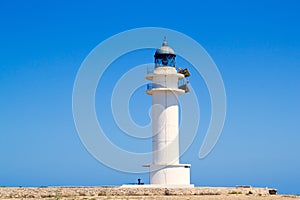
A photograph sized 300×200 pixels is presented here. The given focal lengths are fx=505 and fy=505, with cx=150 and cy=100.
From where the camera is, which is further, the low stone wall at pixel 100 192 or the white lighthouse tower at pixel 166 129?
the white lighthouse tower at pixel 166 129

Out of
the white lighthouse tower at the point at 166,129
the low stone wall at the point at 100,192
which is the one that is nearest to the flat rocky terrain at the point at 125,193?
the low stone wall at the point at 100,192

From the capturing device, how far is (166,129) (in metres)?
29.4

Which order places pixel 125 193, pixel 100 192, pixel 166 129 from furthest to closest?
pixel 166 129 → pixel 125 193 → pixel 100 192

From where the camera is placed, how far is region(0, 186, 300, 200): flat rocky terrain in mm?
22656

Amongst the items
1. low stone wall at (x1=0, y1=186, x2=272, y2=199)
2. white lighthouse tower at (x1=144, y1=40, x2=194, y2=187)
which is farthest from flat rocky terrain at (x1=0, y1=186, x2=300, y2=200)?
white lighthouse tower at (x1=144, y1=40, x2=194, y2=187)

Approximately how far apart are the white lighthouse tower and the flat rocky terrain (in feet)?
10.9

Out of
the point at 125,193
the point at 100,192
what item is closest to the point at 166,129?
the point at 125,193

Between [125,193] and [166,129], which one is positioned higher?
[166,129]

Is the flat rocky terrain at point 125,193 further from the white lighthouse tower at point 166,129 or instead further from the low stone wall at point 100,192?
the white lighthouse tower at point 166,129

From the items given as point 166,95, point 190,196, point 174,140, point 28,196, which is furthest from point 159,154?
point 28,196

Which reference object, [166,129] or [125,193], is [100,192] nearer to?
[125,193]

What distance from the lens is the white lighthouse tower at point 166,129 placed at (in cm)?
2911

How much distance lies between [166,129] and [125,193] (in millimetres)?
6280

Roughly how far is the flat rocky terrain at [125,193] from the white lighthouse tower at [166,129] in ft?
10.9
